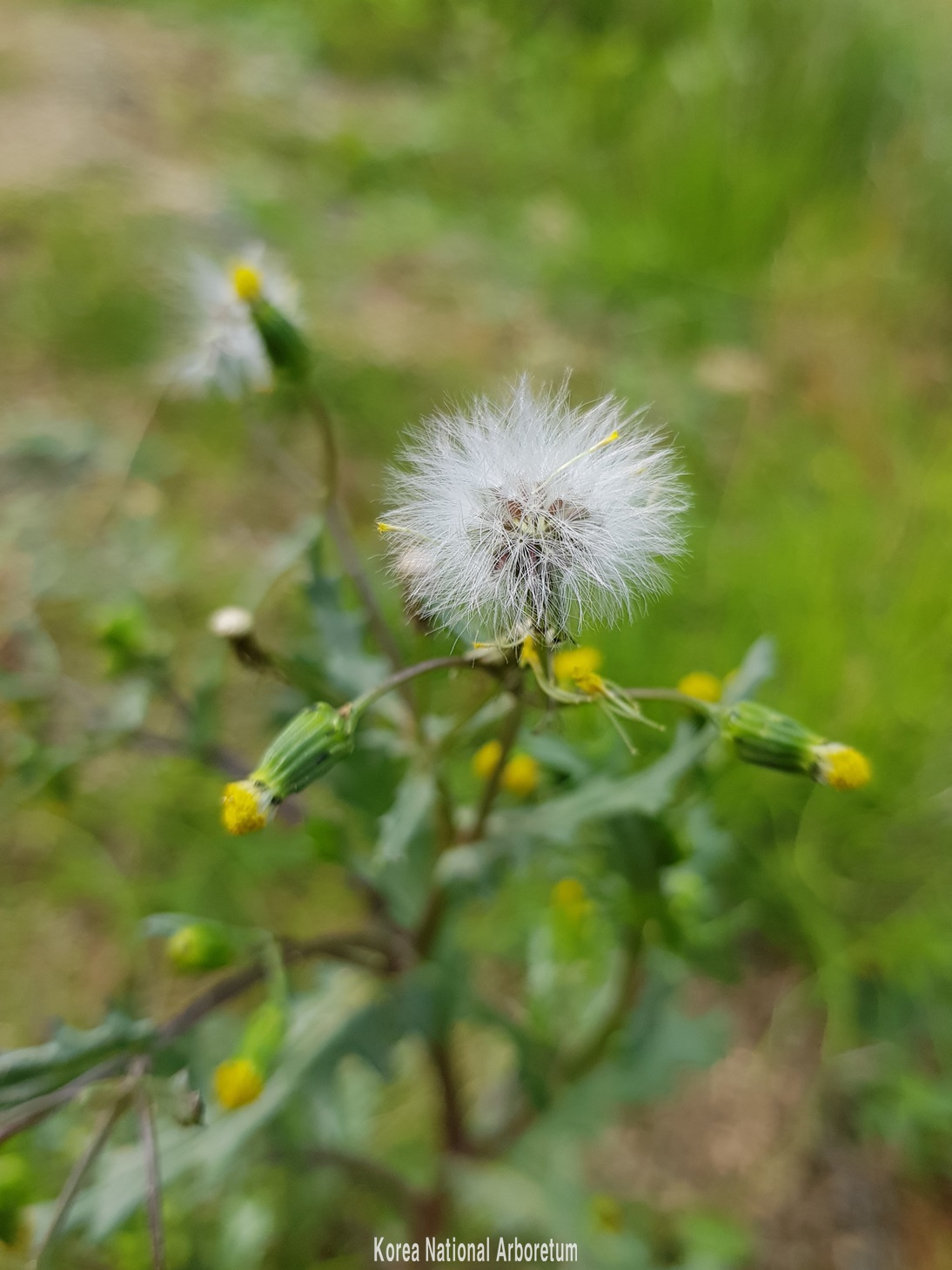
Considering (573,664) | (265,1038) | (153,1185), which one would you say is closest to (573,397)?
(573,664)

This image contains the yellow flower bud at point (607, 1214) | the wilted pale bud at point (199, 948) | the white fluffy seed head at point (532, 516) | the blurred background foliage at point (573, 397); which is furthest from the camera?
the blurred background foliage at point (573, 397)

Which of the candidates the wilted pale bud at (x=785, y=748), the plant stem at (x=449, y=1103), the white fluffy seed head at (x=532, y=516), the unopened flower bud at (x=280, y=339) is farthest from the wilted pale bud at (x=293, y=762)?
the plant stem at (x=449, y=1103)

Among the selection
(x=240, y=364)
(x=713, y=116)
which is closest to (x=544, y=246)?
(x=713, y=116)

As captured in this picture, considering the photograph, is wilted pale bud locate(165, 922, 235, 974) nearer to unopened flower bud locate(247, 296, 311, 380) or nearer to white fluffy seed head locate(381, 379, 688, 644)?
white fluffy seed head locate(381, 379, 688, 644)

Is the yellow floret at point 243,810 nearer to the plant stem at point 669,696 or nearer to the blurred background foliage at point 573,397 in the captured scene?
the blurred background foliage at point 573,397

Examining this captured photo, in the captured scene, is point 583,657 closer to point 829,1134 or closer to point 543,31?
point 829,1134
